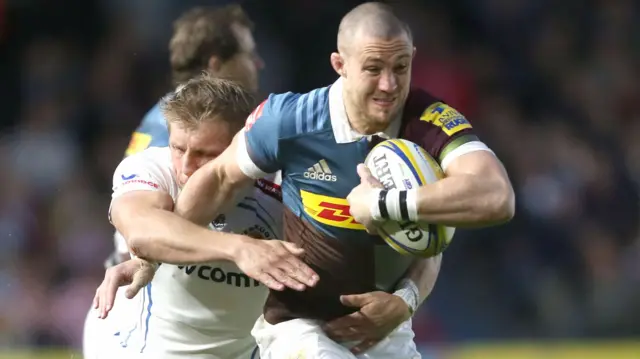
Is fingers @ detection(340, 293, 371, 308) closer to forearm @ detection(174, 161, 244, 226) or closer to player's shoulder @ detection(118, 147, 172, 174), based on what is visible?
forearm @ detection(174, 161, 244, 226)

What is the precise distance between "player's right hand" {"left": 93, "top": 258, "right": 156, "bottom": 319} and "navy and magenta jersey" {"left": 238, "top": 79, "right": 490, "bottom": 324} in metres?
0.60

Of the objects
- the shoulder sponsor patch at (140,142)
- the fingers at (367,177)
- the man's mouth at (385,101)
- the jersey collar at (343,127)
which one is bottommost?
the shoulder sponsor patch at (140,142)

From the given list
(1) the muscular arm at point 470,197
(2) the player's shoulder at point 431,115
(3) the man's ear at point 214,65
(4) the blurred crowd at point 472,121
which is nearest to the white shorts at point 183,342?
(2) the player's shoulder at point 431,115

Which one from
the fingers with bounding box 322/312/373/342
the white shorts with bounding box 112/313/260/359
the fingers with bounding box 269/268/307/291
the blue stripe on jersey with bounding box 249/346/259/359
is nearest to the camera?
the fingers with bounding box 269/268/307/291

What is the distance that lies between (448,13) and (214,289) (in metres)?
6.51

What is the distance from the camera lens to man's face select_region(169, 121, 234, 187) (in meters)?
4.95

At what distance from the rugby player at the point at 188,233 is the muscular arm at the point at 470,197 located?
934mm

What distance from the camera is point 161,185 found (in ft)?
16.6

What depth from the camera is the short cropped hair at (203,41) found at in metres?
6.66

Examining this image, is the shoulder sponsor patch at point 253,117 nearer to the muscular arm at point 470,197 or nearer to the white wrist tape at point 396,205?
the white wrist tape at point 396,205

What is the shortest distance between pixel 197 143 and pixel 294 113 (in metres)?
0.52

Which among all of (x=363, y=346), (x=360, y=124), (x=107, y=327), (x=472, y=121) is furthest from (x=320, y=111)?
(x=472, y=121)

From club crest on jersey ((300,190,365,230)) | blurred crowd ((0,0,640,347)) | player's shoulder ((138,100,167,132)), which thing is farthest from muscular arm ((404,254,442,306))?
blurred crowd ((0,0,640,347))

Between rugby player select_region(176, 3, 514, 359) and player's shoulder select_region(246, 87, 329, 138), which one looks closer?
rugby player select_region(176, 3, 514, 359)
